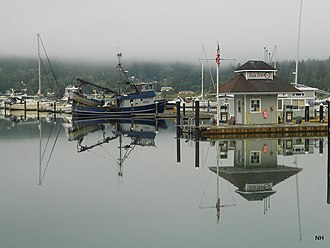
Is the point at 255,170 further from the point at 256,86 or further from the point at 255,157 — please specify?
the point at 256,86

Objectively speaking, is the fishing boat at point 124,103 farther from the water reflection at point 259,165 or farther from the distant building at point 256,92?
the water reflection at point 259,165

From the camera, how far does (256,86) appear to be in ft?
108

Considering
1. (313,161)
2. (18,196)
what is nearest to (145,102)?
(313,161)

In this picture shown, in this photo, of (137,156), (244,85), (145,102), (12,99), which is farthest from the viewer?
(12,99)

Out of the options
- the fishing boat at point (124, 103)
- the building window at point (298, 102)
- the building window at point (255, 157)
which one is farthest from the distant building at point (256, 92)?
the fishing boat at point (124, 103)

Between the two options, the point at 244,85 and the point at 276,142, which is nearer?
the point at 276,142

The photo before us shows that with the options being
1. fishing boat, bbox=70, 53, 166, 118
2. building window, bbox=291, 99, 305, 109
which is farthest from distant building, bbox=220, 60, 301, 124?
fishing boat, bbox=70, 53, 166, 118

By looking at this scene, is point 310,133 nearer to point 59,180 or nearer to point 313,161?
point 313,161

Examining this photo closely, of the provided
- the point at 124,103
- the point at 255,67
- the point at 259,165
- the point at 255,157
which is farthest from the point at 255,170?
the point at 124,103

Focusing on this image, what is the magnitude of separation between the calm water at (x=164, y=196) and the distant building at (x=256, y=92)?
15.3 feet

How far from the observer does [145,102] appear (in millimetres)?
61844

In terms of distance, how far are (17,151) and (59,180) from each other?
10695mm

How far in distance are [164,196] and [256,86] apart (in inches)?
738

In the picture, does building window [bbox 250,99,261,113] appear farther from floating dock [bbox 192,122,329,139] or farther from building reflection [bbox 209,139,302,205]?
building reflection [bbox 209,139,302,205]
